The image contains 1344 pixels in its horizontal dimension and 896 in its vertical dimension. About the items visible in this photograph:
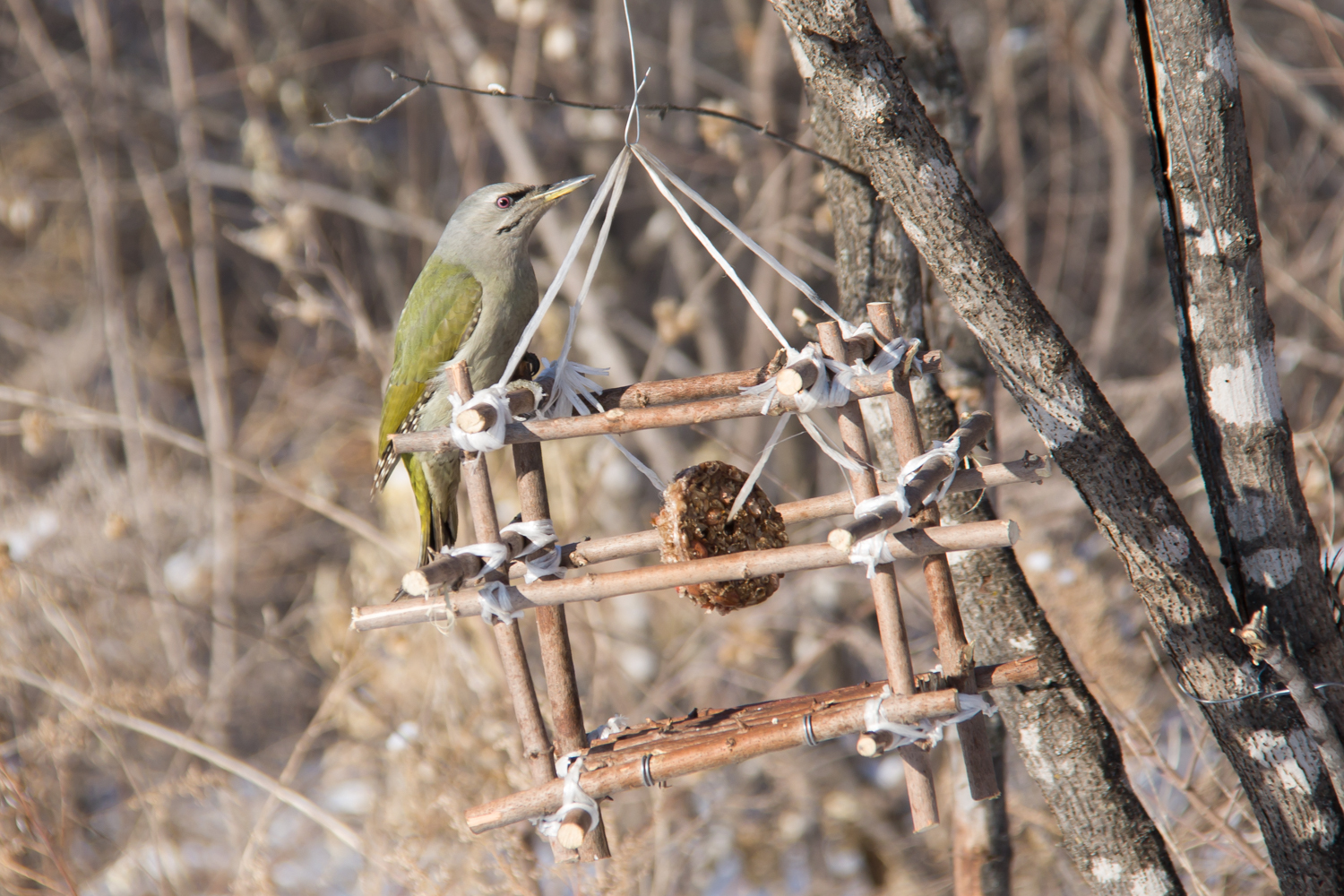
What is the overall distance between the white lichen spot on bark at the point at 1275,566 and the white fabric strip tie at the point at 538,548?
1530 millimetres

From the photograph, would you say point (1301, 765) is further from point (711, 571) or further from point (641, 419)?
point (641, 419)

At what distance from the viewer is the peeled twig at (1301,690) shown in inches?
79.4

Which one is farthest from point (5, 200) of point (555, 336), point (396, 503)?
point (555, 336)

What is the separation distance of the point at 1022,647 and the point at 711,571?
3.60 feet

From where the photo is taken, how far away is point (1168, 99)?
2.01 metres

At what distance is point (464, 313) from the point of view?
A: 10.3 ft

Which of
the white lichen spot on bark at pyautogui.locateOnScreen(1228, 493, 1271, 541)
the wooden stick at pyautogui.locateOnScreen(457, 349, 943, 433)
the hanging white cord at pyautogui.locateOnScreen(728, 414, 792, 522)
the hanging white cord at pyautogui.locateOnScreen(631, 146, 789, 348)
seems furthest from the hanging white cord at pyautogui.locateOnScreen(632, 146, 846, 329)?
the white lichen spot on bark at pyautogui.locateOnScreen(1228, 493, 1271, 541)

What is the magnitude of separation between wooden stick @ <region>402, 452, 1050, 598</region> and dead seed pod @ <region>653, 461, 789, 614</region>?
11cm

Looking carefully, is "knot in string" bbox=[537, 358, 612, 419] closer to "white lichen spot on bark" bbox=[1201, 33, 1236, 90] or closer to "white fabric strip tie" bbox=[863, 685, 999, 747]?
"white fabric strip tie" bbox=[863, 685, 999, 747]

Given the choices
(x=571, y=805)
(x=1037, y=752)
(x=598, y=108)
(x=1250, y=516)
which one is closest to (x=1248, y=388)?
(x=1250, y=516)

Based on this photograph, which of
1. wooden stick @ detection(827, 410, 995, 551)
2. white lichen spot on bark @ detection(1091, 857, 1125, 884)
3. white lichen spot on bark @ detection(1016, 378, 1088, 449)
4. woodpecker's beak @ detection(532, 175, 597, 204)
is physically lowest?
white lichen spot on bark @ detection(1091, 857, 1125, 884)

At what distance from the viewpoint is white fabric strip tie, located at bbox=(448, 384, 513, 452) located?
183 centimetres

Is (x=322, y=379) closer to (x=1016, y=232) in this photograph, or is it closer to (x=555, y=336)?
(x=555, y=336)

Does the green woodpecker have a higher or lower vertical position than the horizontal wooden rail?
higher
